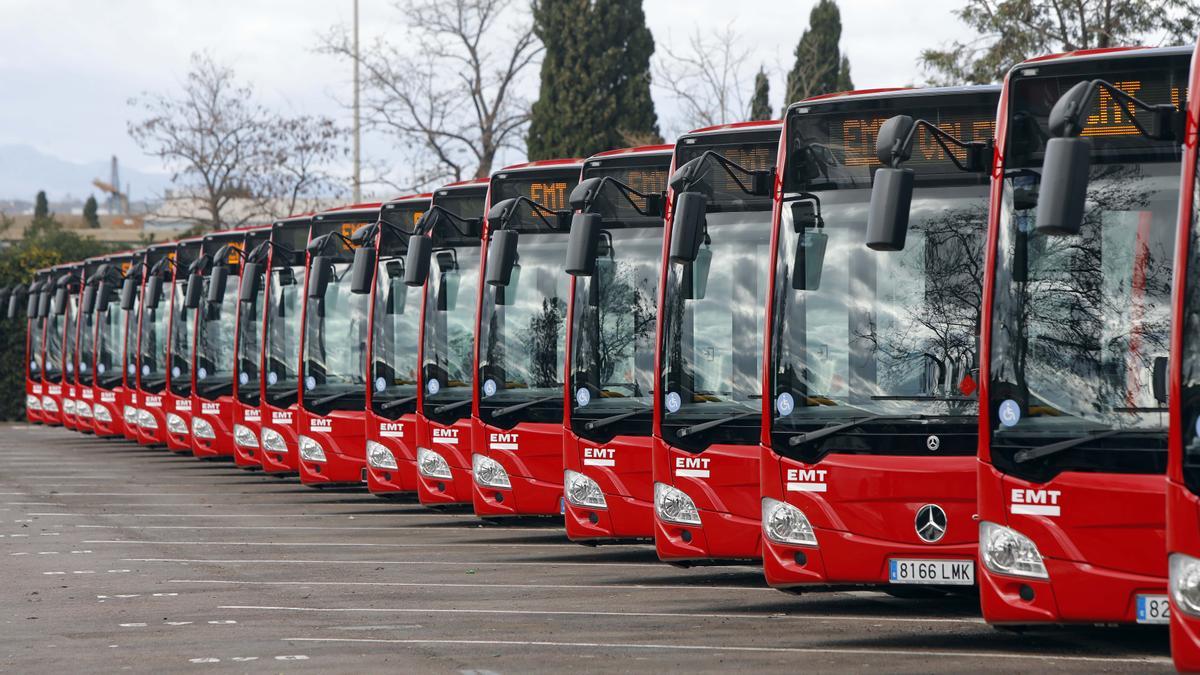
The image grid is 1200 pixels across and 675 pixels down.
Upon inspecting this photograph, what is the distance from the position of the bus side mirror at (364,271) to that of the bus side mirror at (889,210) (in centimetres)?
1057

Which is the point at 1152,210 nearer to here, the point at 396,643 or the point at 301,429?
the point at 396,643

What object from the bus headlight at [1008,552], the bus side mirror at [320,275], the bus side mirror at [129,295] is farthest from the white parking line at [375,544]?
the bus side mirror at [129,295]

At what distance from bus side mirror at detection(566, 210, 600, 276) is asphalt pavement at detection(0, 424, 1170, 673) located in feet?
7.34

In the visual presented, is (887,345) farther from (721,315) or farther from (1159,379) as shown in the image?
(721,315)

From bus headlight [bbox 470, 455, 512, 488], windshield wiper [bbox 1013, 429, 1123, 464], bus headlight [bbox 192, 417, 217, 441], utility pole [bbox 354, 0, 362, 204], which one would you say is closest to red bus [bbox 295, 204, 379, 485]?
bus headlight [bbox 470, 455, 512, 488]

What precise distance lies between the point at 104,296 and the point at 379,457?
55.6ft

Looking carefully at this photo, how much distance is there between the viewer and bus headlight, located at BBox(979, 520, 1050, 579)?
911 cm

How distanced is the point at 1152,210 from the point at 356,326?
45.4 ft

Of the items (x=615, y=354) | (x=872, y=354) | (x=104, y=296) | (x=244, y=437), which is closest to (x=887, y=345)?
(x=872, y=354)

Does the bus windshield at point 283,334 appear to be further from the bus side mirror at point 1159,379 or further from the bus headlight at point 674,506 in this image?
the bus side mirror at point 1159,379

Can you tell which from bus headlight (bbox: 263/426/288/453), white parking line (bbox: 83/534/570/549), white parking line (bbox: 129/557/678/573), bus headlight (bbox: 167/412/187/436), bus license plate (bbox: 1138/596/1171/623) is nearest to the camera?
bus license plate (bbox: 1138/596/1171/623)

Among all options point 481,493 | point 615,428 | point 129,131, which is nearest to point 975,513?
point 615,428

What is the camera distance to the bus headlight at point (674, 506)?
12.6 m

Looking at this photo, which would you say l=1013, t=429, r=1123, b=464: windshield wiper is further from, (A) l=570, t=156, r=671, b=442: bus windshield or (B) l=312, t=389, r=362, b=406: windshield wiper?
(B) l=312, t=389, r=362, b=406: windshield wiper
